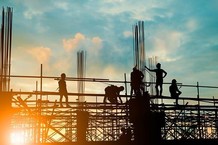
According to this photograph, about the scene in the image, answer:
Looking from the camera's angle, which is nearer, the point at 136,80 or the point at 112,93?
the point at 136,80

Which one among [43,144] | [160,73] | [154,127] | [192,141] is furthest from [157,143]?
[160,73]

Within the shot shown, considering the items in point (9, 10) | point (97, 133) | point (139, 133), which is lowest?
point (97, 133)

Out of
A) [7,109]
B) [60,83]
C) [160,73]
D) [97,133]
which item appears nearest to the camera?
[7,109]

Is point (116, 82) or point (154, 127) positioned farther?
point (116, 82)

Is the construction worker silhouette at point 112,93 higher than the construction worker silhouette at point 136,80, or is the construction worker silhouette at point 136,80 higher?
the construction worker silhouette at point 136,80

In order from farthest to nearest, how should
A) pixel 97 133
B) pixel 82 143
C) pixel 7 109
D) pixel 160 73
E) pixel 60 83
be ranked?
pixel 97 133 → pixel 160 73 → pixel 60 83 → pixel 82 143 → pixel 7 109

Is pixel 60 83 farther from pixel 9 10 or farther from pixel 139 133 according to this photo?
pixel 139 133

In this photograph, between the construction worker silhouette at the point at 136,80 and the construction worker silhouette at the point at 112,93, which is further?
the construction worker silhouette at the point at 112,93

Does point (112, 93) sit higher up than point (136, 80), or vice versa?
point (136, 80)

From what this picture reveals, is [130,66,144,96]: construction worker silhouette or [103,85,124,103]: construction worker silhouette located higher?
[130,66,144,96]: construction worker silhouette

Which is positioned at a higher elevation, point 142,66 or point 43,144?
point 142,66

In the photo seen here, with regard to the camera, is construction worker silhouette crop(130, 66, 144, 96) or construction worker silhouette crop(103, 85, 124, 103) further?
construction worker silhouette crop(103, 85, 124, 103)

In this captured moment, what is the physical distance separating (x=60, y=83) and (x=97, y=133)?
12.0 meters

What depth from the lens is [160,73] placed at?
19.0m
